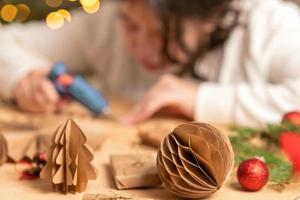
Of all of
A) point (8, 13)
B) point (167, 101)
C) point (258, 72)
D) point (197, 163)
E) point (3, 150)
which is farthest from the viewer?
point (8, 13)

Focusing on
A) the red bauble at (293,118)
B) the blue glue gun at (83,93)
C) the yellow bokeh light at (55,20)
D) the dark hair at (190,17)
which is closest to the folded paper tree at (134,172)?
the red bauble at (293,118)

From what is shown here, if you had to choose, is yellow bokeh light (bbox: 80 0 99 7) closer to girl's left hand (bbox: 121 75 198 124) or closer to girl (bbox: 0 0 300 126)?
girl (bbox: 0 0 300 126)

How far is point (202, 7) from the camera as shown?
3.68 ft

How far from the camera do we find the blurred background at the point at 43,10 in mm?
1373

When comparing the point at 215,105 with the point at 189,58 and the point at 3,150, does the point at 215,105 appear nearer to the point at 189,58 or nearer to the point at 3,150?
the point at 189,58

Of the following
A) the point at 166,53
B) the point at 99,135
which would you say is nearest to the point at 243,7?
the point at 166,53

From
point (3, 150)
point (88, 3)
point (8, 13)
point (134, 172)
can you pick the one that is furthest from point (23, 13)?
point (134, 172)

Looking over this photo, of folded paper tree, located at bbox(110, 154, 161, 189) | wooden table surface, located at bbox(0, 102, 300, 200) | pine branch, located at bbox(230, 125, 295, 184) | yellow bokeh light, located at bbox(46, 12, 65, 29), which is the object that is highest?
yellow bokeh light, located at bbox(46, 12, 65, 29)

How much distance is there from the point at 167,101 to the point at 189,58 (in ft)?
0.71

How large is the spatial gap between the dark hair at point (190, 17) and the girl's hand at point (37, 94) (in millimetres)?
265

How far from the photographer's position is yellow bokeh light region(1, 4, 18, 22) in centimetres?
138

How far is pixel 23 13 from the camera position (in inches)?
56.1

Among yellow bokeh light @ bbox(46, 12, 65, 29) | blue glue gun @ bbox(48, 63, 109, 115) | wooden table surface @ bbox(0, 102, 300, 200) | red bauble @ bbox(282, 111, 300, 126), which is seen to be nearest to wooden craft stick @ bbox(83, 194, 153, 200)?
wooden table surface @ bbox(0, 102, 300, 200)

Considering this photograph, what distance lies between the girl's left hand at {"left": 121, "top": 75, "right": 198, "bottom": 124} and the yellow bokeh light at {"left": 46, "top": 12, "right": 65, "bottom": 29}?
50 centimetres
